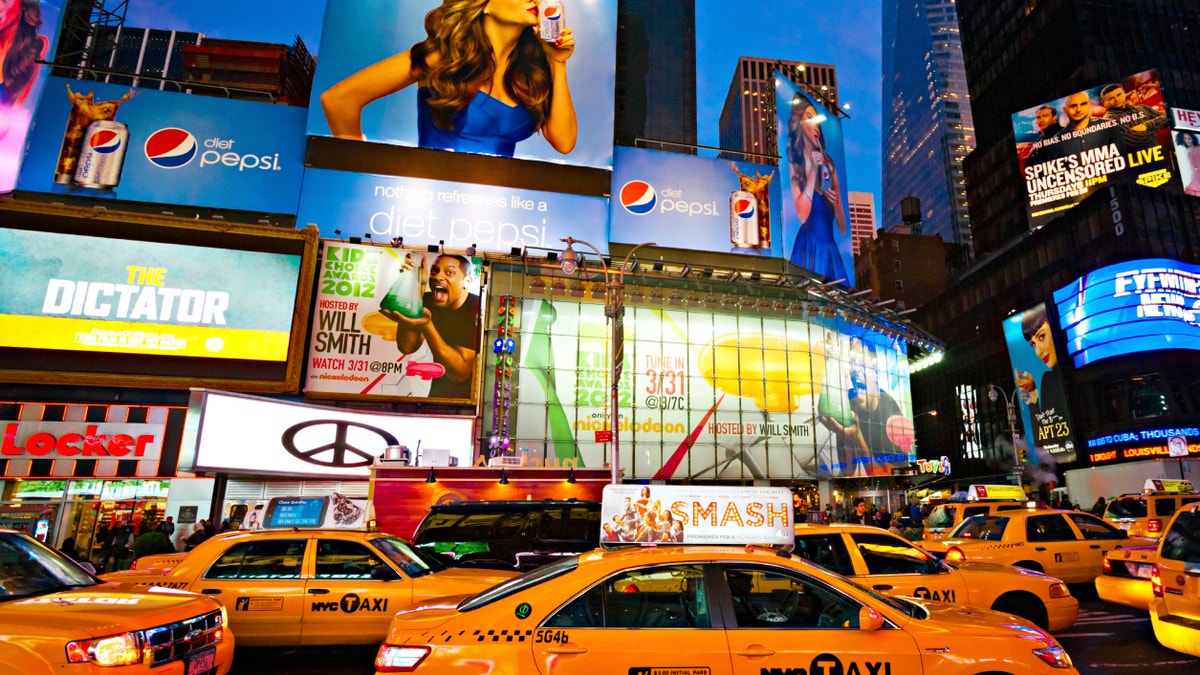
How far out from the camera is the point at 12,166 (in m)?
29.8

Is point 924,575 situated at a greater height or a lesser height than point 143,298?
lesser

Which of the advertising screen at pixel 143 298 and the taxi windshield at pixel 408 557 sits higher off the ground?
the advertising screen at pixel 143 298

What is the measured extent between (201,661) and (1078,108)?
6846 centimetres

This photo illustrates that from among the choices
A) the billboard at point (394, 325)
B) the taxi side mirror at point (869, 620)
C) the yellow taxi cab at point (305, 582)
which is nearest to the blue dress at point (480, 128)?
the billboard at point (394, 325)

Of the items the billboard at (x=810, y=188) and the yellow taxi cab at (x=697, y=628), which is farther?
the billboard at (x=810, y=188)

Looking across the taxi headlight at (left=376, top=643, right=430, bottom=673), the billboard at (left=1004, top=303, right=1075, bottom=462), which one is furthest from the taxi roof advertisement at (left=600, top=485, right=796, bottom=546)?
the billboard at (left=1004, top=303, right=1075, bottom=462)

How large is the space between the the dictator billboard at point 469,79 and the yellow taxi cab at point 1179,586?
3097 centimetres

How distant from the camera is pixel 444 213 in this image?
33.3 m

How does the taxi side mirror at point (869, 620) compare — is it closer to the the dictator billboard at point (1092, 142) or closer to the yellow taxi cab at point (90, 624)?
the yellow taxi cab at point (90, 624)

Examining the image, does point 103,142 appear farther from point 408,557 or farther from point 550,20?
point 408,557

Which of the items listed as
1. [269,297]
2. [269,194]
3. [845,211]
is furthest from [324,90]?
[845,211]

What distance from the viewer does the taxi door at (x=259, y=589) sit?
7636mm

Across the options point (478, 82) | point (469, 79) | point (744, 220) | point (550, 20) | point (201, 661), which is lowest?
point (201, 661)

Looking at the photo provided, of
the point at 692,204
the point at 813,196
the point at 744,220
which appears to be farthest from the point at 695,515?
the point at 813,196
